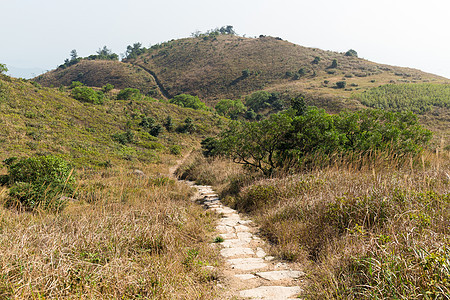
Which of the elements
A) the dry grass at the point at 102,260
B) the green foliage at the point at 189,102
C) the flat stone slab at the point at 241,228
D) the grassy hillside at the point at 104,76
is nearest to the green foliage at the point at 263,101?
the green foliage at the point at 189,102

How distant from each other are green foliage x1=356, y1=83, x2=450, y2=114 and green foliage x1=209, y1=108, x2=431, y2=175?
1691 inches

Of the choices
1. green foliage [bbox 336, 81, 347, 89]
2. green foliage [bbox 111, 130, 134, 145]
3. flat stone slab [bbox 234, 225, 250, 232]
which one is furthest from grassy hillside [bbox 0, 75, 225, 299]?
green foliage [bbox 336, 81, 347, 89]

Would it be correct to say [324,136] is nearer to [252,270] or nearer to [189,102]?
[252,270]

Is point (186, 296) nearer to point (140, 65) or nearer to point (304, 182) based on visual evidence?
point (304, 182)

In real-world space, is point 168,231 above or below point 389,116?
below

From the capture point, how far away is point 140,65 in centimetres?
9731

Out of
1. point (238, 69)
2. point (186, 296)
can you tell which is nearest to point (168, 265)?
point (186, 296)

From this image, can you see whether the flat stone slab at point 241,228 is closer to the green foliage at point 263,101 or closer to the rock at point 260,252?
the rock at point 260,252

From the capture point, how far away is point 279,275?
10.2ft

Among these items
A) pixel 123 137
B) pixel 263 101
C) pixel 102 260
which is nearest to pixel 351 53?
pixel 263 101

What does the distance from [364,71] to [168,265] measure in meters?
87.7

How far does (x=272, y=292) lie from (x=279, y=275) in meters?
0.46

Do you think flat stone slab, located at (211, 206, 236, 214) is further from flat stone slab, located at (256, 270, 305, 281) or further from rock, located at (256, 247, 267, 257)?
flat stone slab, located at (256, 270, 305, 281)

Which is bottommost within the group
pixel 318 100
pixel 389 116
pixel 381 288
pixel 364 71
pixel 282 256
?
pixel 282 256
